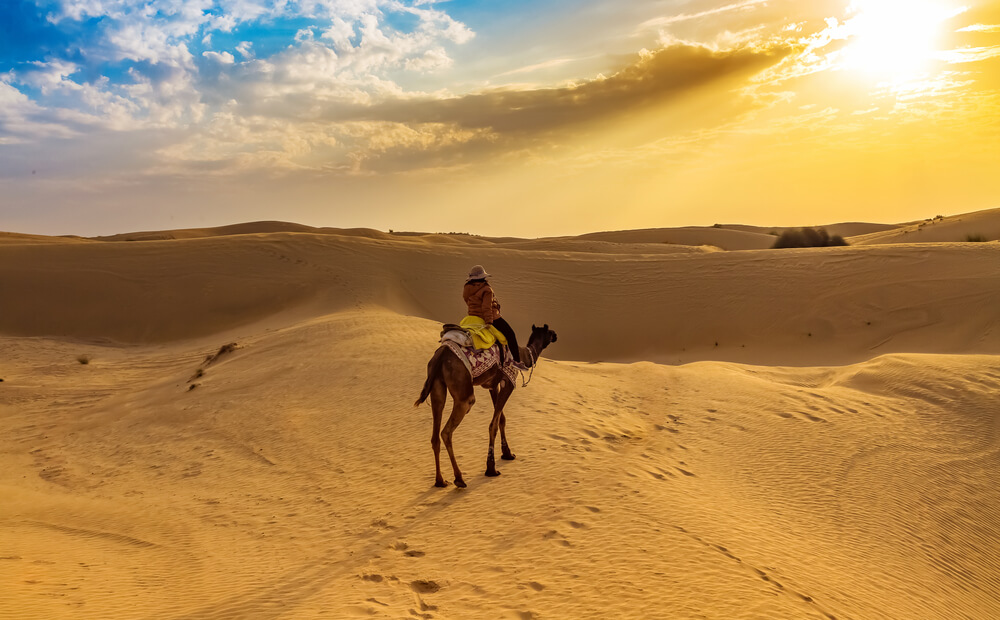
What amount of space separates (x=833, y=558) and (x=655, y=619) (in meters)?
2.83

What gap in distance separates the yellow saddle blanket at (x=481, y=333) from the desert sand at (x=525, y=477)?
5.77 feet

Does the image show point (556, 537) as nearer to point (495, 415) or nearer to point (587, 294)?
point (495, 415)

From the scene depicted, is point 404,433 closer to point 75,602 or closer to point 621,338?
point 75,602

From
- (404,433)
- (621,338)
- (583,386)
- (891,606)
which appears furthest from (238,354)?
(891,606)

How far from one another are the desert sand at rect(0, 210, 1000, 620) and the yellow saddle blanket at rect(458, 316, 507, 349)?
1759 millimetres

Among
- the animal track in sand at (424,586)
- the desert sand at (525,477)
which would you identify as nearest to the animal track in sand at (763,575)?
the desert sand at (525,477)

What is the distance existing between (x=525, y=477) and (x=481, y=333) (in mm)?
1921

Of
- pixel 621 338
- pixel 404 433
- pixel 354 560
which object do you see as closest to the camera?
pixel 354 560

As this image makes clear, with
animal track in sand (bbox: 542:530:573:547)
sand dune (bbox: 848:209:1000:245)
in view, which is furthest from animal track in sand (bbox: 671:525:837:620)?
sand dune (bbox: 848:209:1000:245)

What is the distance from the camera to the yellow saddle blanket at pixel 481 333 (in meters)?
7.84

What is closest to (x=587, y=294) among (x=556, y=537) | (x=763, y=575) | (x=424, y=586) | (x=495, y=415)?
(x=495, y=415)

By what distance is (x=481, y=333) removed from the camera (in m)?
→ 7.96

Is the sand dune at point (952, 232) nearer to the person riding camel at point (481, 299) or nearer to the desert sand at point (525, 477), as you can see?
the desert sand at point (525, 477)

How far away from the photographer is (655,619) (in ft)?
15.9
